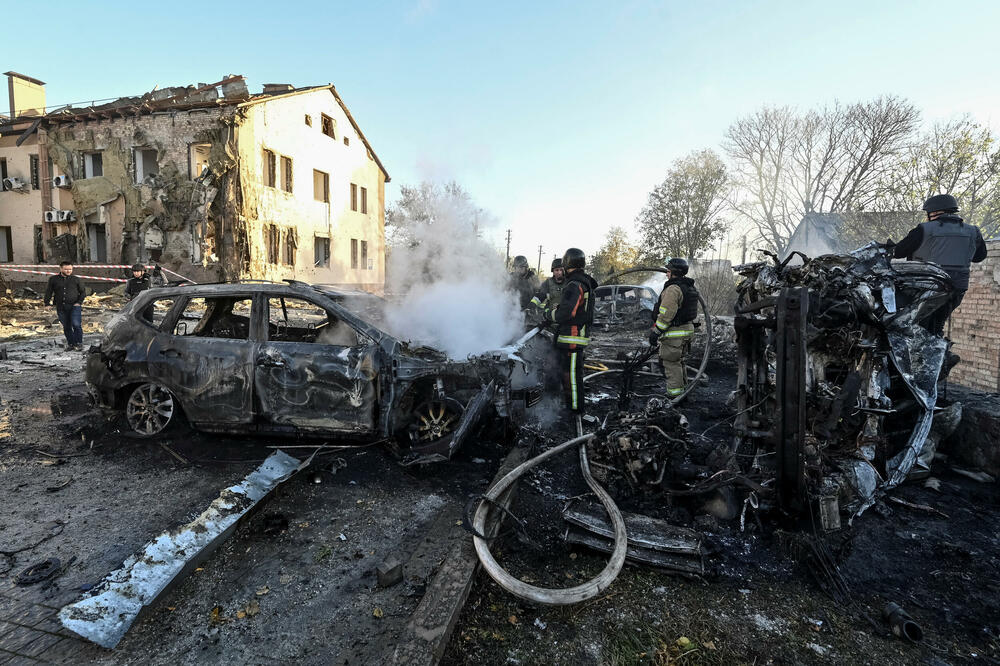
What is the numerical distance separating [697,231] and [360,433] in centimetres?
2706

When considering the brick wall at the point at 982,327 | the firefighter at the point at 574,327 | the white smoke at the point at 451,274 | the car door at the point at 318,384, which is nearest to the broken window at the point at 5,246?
the white smoke at the point at 451,274

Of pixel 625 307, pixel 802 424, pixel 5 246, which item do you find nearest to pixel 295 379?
pixel 802 424

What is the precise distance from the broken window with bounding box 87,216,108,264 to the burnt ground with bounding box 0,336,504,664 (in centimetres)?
1968

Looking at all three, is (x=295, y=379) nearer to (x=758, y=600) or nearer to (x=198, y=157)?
(x=758, y=600)

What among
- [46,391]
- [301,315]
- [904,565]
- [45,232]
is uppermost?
[45,232]

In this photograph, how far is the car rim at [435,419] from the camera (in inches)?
169

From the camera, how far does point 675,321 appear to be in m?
6.24

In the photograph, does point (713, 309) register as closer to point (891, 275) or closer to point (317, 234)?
point (891, 275)

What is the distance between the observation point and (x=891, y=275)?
12.8 feet

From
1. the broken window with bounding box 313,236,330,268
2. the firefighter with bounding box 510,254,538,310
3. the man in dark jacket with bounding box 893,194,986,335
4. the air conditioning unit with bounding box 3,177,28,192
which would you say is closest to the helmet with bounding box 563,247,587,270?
the firefighter with bounding box 510,254,538,310

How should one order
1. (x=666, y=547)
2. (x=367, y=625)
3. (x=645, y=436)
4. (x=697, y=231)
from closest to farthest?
(x=367, y=625) < (x=666, y=547) < (x=645, y=436) < (x=697, y=231)

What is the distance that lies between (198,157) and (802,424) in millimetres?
21930

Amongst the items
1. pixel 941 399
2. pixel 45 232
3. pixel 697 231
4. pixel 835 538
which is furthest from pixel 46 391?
pixel 697 231

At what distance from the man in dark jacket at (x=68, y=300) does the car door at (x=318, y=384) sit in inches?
301
